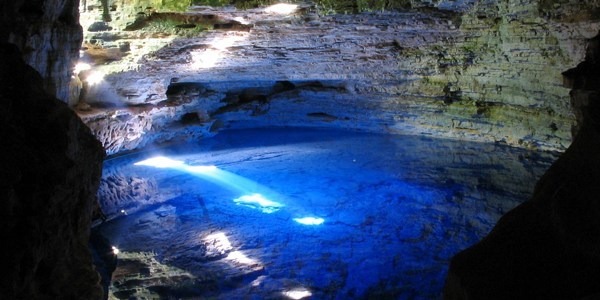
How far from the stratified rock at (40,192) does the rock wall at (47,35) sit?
53 centimetres

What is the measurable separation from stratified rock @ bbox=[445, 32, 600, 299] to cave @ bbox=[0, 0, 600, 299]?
0.02m

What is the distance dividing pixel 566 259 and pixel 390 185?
6486 mm

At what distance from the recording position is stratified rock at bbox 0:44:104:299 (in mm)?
2816

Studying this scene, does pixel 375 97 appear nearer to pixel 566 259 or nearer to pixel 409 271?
pixel 409 271

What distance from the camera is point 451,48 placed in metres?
9.82

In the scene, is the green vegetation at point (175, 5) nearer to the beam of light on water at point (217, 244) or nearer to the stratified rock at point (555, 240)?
the beam of light on water at point (217, 244)

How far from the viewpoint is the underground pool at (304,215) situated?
19.2 ft

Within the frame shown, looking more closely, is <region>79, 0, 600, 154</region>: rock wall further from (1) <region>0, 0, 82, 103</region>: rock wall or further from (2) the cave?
(1) <region>0, 0, 82, 103</region>: rock wall

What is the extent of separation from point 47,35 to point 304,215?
516 centimetres

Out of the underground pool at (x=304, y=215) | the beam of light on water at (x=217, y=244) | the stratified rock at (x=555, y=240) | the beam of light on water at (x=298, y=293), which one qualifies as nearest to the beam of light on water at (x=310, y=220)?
the underground pool at (x=304, y=215)

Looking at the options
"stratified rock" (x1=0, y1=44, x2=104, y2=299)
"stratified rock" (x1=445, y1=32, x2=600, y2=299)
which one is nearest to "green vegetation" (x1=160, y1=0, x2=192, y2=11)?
"stratified rock" (x1=0, y1=44, x2=104, y2=299)

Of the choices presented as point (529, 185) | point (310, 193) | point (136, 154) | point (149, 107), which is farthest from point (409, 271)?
point (136, 154)

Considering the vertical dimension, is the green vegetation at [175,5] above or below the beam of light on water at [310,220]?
above

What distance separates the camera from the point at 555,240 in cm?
344
